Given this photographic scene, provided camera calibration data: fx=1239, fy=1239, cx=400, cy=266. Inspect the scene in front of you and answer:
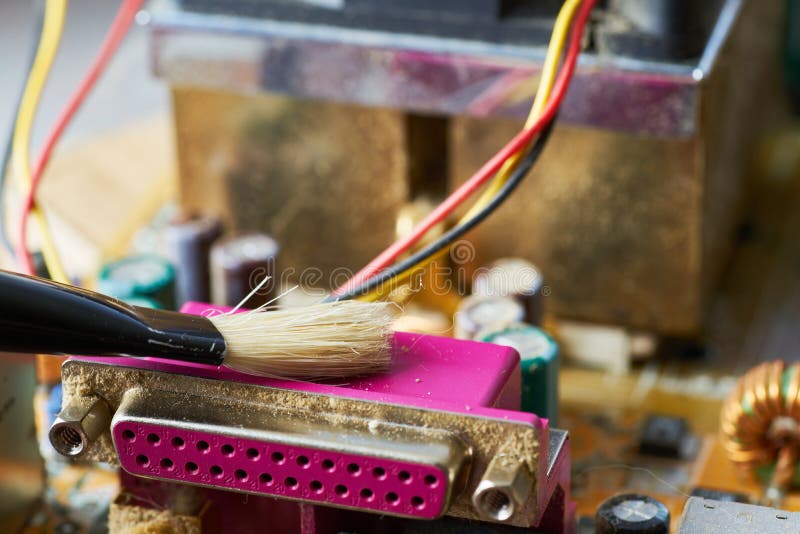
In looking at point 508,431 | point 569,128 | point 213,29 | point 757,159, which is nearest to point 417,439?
point 508,431

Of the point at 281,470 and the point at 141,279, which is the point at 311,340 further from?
the point at 141,279

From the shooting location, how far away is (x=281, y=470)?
3.08 feet

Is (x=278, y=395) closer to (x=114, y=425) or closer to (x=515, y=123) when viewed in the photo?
(x=114, y=425)

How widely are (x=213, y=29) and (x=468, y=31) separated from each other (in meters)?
0.36

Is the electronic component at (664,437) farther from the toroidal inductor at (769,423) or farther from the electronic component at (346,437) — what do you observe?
the electronic component at (346,437)

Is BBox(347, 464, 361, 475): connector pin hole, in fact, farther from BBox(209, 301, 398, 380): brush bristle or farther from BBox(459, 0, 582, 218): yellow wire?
BBox(459, 0, 582, 218): yellow wire

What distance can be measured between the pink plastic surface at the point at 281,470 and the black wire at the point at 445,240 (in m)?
0.20

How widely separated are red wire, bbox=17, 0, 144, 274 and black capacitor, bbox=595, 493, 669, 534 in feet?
1.94

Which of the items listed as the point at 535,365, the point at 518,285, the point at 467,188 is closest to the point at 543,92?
the point at 467,188

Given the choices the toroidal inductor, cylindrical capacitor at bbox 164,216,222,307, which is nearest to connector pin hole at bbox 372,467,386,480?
the toroidal inductor

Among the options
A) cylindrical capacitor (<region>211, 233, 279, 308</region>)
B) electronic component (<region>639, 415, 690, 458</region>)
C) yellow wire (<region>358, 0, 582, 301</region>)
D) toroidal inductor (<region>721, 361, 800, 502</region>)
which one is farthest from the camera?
cylindrical capacitor (<region>211, 233, 279, 308</region>)

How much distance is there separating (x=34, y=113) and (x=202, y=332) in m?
0.52

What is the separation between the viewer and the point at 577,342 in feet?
5.47

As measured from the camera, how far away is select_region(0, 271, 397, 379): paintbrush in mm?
936
